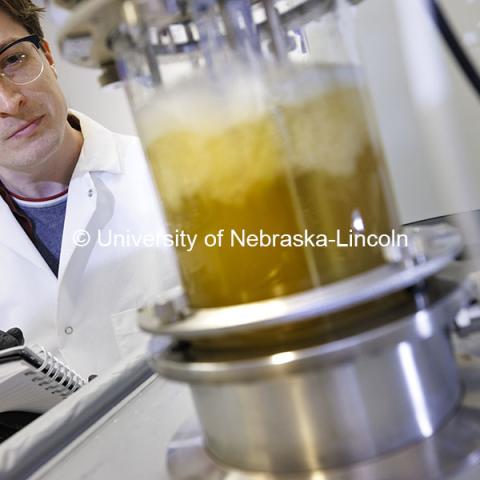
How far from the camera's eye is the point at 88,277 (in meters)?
1.11

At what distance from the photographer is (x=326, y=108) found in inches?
10.9

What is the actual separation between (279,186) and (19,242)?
929 millimetres

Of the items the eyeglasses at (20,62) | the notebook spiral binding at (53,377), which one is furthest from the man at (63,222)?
the notebook spiral binding at (53,377)

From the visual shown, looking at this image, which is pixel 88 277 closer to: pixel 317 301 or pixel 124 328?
pixel 124 328

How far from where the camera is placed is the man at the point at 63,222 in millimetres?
988

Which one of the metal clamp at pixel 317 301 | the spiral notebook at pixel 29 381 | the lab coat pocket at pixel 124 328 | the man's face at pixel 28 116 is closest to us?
the metal clamp at pixel 317 301

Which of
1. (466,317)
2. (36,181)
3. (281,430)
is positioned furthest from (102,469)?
(36,181)

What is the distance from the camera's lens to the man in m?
0.99

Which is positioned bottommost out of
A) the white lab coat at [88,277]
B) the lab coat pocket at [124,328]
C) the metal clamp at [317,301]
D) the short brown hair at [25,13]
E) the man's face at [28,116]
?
the lab coat pocket at [124,328]

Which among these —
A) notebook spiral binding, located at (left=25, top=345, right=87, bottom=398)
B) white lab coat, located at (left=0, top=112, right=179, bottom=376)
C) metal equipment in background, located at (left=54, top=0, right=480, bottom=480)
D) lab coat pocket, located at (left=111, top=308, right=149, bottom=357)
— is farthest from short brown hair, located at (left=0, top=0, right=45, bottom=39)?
metal equipment in background, located at (left=54, top=0, right=480, bottom=480)

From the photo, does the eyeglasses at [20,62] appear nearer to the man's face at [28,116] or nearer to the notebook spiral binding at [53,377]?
the man's face at [28,116]

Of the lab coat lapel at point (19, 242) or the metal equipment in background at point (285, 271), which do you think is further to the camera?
the lab coat lapel at point (19, 242)

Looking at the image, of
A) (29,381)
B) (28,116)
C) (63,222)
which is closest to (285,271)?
(29,381)

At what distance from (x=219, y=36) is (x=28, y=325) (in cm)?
95
